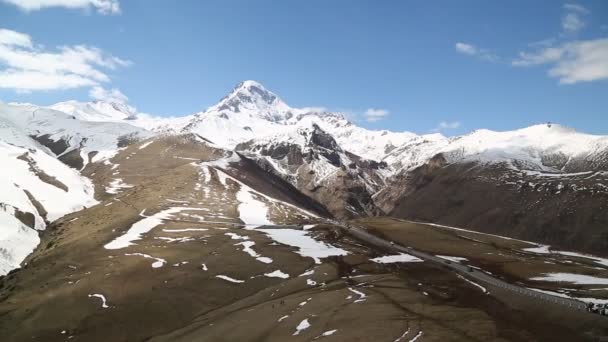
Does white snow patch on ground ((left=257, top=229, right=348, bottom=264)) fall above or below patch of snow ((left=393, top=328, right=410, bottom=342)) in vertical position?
above

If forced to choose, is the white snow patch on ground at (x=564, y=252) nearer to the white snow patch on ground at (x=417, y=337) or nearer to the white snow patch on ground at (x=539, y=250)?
the white snow patch on ground at (x=539, y=250)

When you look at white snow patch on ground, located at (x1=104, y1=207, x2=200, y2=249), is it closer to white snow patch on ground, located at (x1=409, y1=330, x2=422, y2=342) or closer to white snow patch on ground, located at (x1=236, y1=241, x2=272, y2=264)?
white snow patch on ground, located at (x1=236, y1=241, x2=272, y2=264)

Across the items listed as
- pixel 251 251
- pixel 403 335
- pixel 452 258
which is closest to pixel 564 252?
pixel 452 258

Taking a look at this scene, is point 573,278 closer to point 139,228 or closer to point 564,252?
point 564,252

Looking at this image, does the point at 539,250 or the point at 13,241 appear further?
the point at 539,250

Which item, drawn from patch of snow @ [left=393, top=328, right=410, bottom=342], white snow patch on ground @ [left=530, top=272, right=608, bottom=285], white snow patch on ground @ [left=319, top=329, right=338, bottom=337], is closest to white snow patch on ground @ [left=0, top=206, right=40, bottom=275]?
white snow patch on ground @ [left=319, top=329, right=338, bottom=337]

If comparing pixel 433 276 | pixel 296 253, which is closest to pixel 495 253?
pixel 433 276

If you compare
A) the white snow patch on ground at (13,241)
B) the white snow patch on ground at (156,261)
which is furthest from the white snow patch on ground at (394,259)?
the white snow patch on ground at (13,241)
